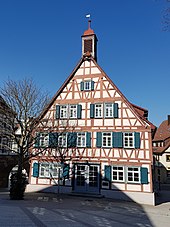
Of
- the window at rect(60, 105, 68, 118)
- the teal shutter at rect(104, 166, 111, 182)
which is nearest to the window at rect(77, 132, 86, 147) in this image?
the window at rect(60, 105, 68, 118)

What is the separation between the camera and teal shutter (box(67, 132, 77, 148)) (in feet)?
63.9

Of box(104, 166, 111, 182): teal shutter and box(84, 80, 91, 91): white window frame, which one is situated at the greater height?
box(84, 80, 91, 91): white window frame

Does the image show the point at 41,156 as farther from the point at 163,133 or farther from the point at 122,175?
the point at 163,133

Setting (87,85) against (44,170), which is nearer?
(44,170)

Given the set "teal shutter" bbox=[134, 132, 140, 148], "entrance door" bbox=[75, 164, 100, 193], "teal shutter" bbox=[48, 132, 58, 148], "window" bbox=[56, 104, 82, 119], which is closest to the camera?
"teal shutter" bbox=[134, 132, 140, 148]

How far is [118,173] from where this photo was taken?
17922mm

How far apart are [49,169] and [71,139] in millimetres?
3282

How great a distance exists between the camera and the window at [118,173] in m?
17.8

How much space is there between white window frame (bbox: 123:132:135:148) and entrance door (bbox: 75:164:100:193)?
2.91 meters

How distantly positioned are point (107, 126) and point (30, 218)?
10.8 metres

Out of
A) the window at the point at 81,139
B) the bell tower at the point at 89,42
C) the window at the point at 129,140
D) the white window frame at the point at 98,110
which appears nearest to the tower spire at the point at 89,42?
the bell tower at the point at 89,42

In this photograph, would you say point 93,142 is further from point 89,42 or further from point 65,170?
point 89,42

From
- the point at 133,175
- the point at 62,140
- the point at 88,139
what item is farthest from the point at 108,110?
the point at 133,175

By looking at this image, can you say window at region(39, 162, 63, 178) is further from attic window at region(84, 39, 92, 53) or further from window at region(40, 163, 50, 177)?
attic window at region(84, 39, 92, 53)
